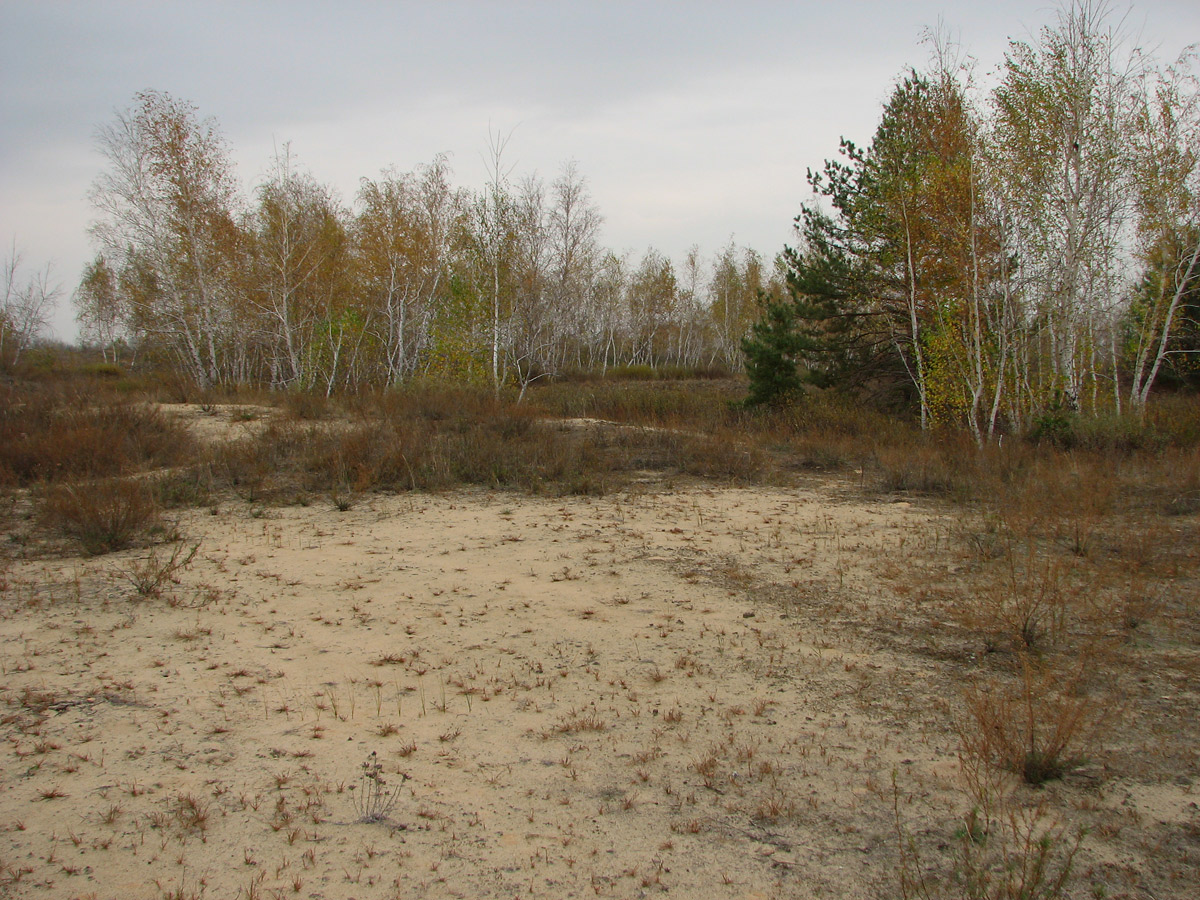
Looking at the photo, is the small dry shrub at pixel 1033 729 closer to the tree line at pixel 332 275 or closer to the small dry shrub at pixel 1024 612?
the small dry shrub at pixel 1024 612

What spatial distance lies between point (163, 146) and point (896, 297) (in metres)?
20.9

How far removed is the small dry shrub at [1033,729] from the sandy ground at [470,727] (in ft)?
0.69

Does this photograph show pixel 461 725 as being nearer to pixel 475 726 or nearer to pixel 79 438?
pixel 475 726

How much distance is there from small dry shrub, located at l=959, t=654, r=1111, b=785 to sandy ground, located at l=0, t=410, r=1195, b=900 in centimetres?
21

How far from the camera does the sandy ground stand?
2.89 m

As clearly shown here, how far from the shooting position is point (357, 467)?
10359 mm

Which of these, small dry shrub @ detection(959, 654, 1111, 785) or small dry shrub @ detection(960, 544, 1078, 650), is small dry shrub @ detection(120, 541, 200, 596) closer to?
small dry shrub @ detection(959, 654, 1111, 785)

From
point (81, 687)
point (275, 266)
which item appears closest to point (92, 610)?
point (81, 687)

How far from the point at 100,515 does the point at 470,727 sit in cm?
541

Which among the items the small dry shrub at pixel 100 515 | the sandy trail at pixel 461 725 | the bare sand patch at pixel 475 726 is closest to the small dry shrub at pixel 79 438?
the small dry shrub at pixel 100 515

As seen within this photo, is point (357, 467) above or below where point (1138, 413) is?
below

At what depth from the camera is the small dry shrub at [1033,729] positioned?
10.9ft

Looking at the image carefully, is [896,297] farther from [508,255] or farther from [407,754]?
[407,754]

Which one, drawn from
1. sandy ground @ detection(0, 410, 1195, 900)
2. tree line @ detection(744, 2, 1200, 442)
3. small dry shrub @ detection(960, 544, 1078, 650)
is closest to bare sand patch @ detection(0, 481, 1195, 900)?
sandy ground @ detection(0, 410, 1195, 900)
